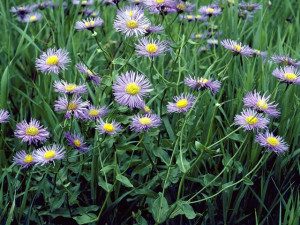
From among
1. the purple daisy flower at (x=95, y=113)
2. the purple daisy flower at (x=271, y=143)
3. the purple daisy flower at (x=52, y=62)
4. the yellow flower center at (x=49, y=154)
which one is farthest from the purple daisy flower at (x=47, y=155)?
the purple daisy flower at (x=271, y=143)

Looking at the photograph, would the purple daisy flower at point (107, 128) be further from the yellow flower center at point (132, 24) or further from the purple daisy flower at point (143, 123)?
the yellow flower center at point (132, 24)

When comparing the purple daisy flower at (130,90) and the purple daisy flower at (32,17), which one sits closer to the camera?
the purple daisy flower at (130,90)

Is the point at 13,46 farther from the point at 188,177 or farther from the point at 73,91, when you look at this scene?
the point at 188,177

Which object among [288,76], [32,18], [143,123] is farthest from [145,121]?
[32,18]

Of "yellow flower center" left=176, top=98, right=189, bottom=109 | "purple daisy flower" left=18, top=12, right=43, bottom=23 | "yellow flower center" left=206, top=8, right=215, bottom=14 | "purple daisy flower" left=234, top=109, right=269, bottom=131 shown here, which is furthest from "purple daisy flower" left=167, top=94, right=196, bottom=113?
"purple daisy flower" left=18, top=12, right=43, bottom=23

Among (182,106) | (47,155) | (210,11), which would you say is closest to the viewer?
(47,155)

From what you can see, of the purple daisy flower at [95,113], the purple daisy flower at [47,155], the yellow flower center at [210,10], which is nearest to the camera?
the purple daisy flower at [47,155]

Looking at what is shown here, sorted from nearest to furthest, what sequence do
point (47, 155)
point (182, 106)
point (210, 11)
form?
point (47, 155), point (182, 106), point (210, 11)

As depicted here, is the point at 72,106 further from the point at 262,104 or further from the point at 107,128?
the point at 262,104

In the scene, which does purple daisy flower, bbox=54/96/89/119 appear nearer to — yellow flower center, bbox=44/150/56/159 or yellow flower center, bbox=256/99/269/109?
yellow flower center, bbox=44/150/56/159
